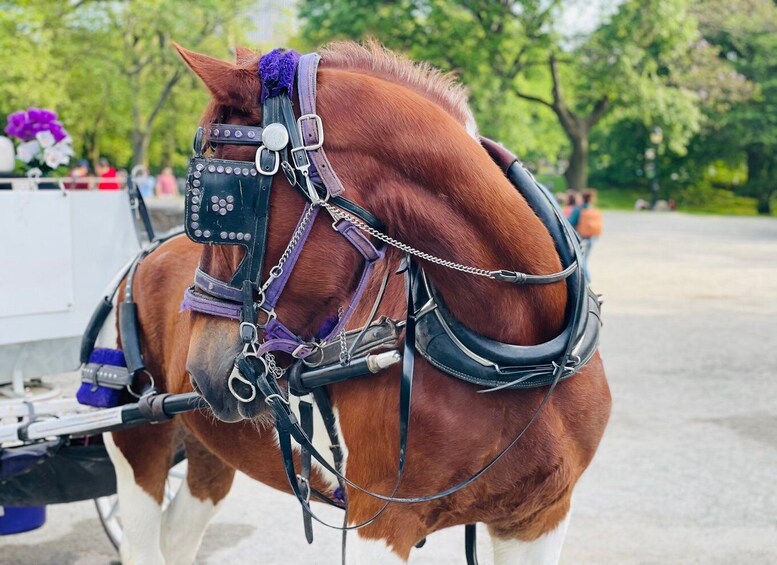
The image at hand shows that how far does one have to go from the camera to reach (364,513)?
7.38ft

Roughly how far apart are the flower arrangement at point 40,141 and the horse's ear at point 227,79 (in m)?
2.76

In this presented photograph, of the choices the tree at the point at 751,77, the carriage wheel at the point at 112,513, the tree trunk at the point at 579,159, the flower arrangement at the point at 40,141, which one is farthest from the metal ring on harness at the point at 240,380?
the tree at the point at 751,77

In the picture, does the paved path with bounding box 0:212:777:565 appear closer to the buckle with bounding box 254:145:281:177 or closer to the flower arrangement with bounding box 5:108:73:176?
the flower arrangement with bounding box 5:108:73:176

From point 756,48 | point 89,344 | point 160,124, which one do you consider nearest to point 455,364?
point 89,344

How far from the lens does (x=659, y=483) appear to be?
5.56 metres

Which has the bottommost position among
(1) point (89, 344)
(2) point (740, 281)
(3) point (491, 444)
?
(2) point (740, 281)

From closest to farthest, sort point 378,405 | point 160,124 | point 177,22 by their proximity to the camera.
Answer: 1. point 378,405
2. point 177,22
3. point 160,124

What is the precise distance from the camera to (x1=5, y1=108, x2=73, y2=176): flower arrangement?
4.55m

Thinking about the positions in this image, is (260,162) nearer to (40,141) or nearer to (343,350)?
(343,350)

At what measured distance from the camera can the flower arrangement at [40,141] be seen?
4551 mm

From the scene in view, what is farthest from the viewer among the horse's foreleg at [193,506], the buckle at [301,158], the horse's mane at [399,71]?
the horse's foreleg at [193,506]

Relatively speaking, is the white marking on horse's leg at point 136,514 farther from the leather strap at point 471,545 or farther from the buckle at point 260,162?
the buckle at point 260,162

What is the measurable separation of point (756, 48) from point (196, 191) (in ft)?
152

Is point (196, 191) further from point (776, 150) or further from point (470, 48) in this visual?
point (776, 150)
